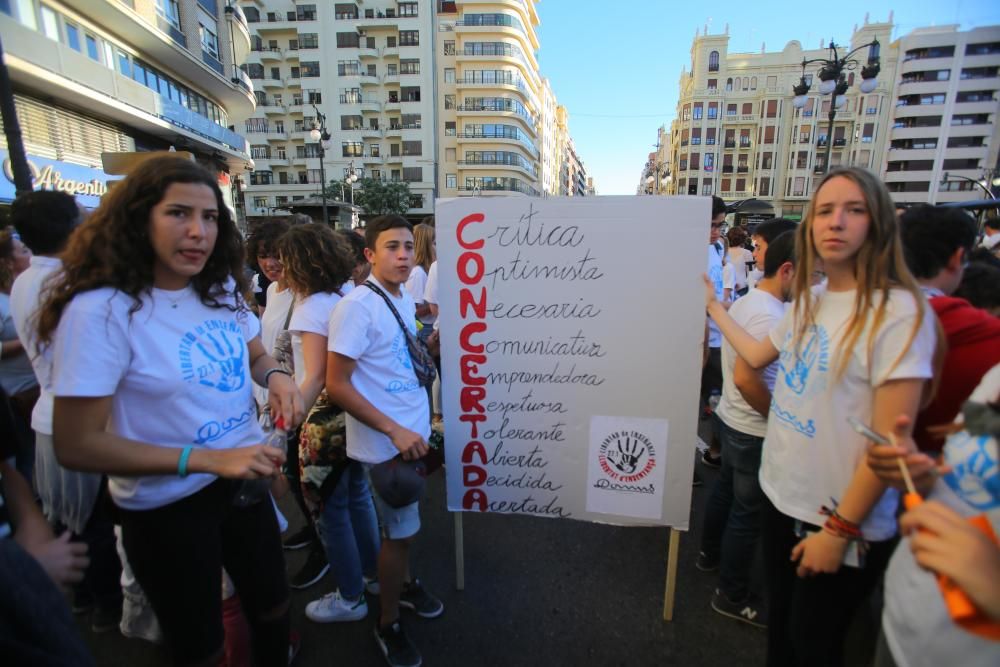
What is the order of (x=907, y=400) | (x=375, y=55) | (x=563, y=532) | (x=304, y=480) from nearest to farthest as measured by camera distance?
(x=907, y=400), (x=304, y=480), (x=563, y=532), (x=375, y=55)

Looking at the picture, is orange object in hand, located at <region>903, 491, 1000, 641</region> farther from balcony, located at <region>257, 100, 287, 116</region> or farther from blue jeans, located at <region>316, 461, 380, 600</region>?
balcony, located at <region>257, 100, 287, 116</region>

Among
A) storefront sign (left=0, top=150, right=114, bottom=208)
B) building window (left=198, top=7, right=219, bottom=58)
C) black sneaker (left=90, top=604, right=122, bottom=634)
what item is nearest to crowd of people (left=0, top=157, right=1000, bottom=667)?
black sneaker (left=90, top=604, right=122, bottom=634)

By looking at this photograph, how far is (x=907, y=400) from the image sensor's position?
129 cm

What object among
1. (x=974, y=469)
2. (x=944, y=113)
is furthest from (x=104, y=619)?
(x=944, y=113)

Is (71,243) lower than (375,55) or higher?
lower

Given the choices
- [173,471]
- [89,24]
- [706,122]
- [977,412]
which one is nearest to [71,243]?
[173,471]

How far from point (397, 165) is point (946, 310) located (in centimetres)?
5219

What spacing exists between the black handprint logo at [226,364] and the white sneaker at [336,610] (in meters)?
1.51

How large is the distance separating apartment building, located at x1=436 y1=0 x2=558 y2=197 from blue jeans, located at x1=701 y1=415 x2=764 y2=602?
168 ft

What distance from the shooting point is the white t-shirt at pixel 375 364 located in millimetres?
2045

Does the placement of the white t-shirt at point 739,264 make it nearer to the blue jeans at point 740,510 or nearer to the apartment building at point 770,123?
the blue jeans at point 740,510

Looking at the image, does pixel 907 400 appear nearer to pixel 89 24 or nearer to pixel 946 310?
pixel 946 310

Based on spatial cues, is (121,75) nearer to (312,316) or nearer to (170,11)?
(170,11)

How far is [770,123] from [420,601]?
216ft
